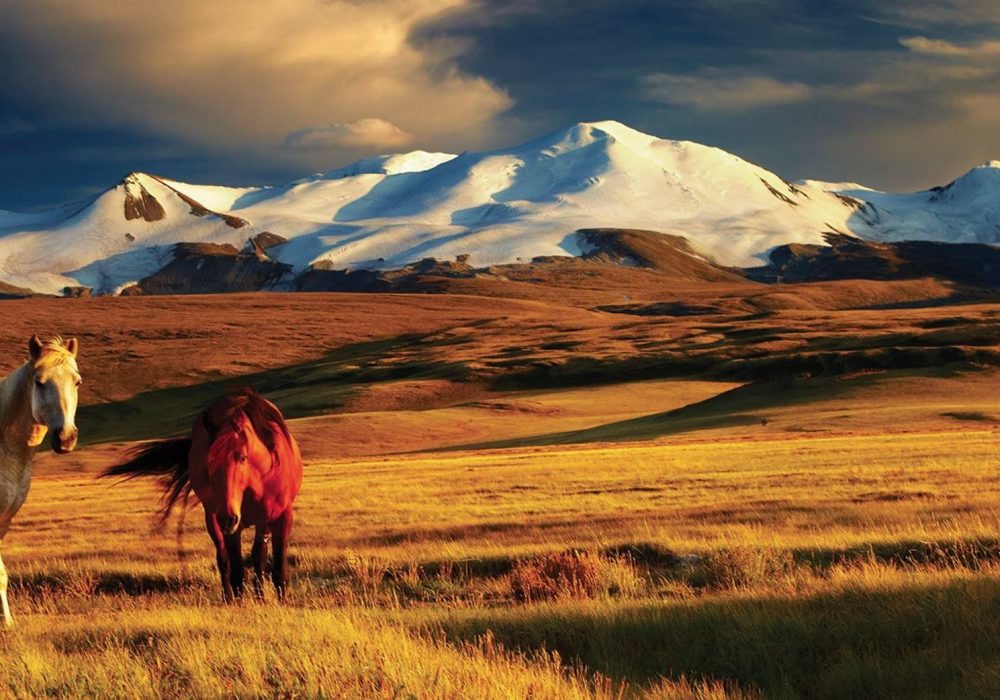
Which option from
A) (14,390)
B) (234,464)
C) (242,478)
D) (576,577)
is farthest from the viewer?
(576,577)

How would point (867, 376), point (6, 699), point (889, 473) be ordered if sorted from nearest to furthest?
point (6, 699) → point (889, 473) → point (867, 376)

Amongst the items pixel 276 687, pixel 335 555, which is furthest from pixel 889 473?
pixel 276 687

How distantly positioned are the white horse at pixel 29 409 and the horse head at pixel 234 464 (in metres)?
1.94

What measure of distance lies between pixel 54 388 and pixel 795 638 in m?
7.38

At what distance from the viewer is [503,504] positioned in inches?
1106

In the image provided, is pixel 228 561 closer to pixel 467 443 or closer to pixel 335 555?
pixel 335 555

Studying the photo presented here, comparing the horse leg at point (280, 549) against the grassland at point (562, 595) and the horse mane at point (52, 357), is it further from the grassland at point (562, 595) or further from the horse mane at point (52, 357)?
the horse mane at point (52, 357)

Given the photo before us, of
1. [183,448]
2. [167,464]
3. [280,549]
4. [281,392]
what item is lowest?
[281,392]

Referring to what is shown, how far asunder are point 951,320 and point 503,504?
12255cm

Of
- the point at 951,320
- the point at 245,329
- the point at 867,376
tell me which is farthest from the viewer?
the point at 245,329

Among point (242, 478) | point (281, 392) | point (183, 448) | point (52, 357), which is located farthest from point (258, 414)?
point (281, 392)

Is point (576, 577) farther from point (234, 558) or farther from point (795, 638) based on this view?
point (795, 638)

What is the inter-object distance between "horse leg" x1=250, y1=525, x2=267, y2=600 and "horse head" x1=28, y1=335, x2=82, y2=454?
3.60 m

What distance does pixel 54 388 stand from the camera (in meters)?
10.3
